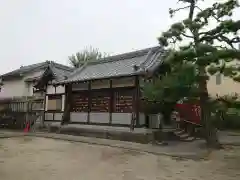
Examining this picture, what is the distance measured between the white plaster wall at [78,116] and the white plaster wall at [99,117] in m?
0.57

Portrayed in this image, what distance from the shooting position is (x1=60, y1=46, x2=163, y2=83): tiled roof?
15867 mm

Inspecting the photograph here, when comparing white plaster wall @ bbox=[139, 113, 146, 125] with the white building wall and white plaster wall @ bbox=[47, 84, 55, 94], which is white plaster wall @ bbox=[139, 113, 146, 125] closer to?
white plaster wall @ bbox=[47, 84, 55, 94]

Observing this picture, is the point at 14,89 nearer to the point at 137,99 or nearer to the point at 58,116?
the point at 58,116

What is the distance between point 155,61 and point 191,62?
5776 millimetres

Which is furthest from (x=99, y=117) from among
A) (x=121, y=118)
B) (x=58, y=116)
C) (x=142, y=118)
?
(x=58, y=116)

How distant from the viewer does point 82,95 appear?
1909cm

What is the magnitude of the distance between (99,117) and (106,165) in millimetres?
8513

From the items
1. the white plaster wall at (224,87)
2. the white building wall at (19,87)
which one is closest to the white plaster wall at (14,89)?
the white building wall at (19,87)

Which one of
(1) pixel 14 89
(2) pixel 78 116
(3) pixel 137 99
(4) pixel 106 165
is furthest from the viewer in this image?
(1) pixel 14 89

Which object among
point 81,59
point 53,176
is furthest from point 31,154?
point 81,59

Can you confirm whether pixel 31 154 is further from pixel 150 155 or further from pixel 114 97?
pixel 114 97

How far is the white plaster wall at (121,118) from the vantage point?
626 inches

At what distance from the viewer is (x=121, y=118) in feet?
53.7

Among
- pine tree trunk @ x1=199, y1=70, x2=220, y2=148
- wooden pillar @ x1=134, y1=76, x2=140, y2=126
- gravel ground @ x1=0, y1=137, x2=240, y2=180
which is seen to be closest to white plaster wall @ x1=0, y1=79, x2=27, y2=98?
wooden pillar @ x1=134, y1=76, x2=140, y2=126
